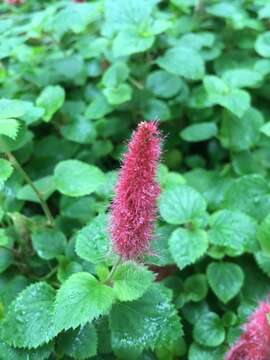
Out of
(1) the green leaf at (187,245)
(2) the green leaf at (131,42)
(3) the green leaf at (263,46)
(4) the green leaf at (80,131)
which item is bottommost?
(4) the green leaf at (80,131)

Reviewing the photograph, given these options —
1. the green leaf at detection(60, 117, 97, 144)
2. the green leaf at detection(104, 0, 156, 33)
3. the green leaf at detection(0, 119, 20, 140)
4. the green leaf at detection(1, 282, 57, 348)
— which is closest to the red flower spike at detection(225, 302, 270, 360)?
the green leaf at detection(1, 282, 57, 348)

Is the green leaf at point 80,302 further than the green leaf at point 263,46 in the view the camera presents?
No

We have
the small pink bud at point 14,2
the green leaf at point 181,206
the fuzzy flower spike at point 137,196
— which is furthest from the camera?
the small pink bud at point 14,2

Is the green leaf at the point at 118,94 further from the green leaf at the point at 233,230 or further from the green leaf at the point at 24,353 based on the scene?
the green leaf at the point at 24,353

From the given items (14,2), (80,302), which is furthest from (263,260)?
(14,2)

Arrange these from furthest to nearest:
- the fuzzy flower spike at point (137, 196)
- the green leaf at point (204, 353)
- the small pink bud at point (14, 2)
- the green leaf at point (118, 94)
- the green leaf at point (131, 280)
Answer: the small pink bud at point (14, 2) → the green leaf at point (118, 94) → the green leaf at point (204, 353) → the green leaf at point (131, 280) → the fuzzy flower spike at point (137, 196)

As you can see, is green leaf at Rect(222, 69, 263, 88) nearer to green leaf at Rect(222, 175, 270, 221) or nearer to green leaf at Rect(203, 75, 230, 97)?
green leaf at Rect(203, 75, 230, 97)

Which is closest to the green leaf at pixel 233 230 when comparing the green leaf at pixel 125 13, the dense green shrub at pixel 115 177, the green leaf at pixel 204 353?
the dense green shrub at pixel 115 177
